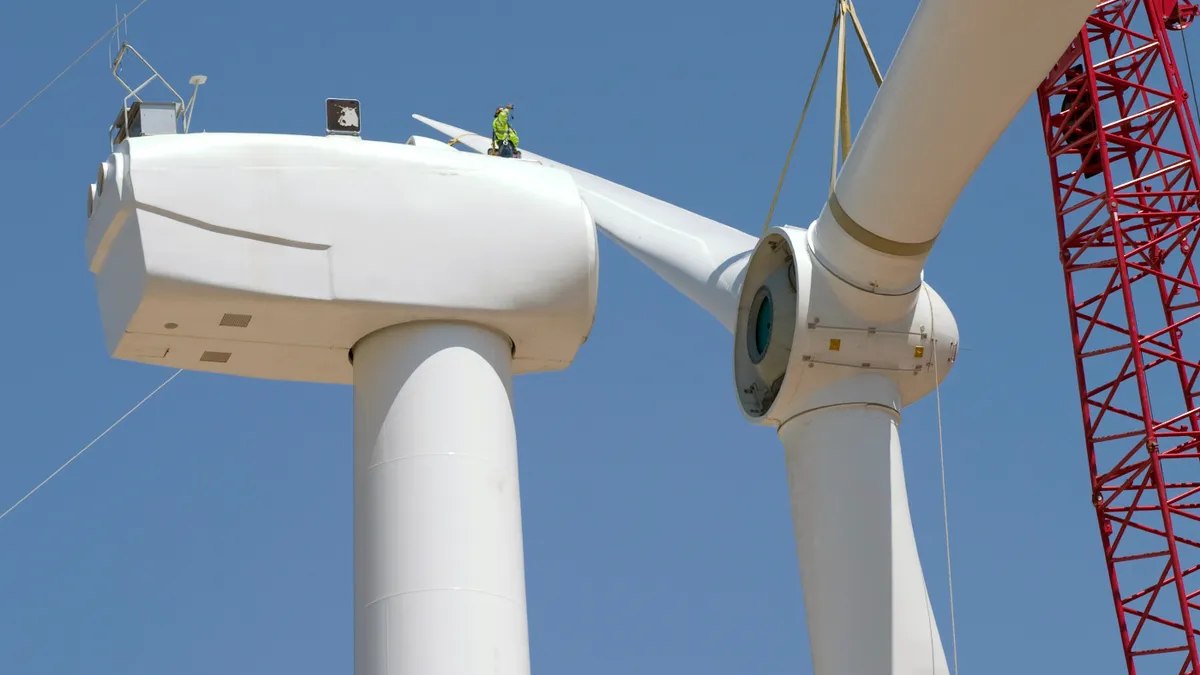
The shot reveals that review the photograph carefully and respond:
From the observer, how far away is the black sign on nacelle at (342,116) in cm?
1647

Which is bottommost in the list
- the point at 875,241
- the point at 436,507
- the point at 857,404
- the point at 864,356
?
the point at 436,507

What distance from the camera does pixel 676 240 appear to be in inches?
798

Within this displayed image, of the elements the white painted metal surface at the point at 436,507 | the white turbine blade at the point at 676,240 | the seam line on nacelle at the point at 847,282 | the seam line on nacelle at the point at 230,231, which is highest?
the white turbine blade at the point at 676,240

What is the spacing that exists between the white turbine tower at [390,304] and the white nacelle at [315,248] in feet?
0.05

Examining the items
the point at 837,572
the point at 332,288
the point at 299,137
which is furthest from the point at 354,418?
the point at 837,572

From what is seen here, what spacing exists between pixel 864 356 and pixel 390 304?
14.7 feet

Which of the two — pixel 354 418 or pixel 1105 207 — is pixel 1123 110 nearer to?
pixel 1105 207

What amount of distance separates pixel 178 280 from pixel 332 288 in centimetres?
109

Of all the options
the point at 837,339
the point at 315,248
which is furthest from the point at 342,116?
the point at 837,339

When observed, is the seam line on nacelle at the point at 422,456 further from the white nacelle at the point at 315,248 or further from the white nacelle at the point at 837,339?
the white nacelle at the point at 837,339

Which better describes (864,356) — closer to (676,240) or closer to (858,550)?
(858,550)

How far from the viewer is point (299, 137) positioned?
617 inches

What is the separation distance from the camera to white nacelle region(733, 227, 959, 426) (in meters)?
17.6

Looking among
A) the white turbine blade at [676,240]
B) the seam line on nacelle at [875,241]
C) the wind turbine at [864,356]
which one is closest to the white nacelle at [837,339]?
the wind turbine at [864,356]
